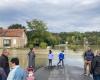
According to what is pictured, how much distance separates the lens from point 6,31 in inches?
3920

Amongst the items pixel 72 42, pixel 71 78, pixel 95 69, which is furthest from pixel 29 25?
pixel 95 69

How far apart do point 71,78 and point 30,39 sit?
7682cm

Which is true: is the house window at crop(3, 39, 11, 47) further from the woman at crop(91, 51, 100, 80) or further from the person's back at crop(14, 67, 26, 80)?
the person's back at crop(14, 67, 26, 80)

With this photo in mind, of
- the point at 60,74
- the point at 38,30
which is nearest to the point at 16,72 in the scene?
the point at 60,74

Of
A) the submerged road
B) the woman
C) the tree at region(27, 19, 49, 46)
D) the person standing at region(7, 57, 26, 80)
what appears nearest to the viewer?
the person standing at region(7, 57, 26, 80)

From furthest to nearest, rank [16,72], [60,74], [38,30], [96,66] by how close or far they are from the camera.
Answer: [38,30] < [60,74] < [96,66] < [16,72]

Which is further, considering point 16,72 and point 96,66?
point 96,66

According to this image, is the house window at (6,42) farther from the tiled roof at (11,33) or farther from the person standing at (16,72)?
the person standing at (16,72)

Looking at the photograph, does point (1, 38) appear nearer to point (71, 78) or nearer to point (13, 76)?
point (71, 78)

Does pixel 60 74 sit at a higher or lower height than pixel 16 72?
lower

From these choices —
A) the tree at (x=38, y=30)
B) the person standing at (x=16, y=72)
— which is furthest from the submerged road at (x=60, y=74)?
the tree at (x=38, y=30)

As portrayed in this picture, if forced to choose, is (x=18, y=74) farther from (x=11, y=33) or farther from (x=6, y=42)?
(x=6, y=42)

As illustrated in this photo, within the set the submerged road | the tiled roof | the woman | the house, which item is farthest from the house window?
the woman

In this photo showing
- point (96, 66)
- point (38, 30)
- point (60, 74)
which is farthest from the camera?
point (38, 30)
